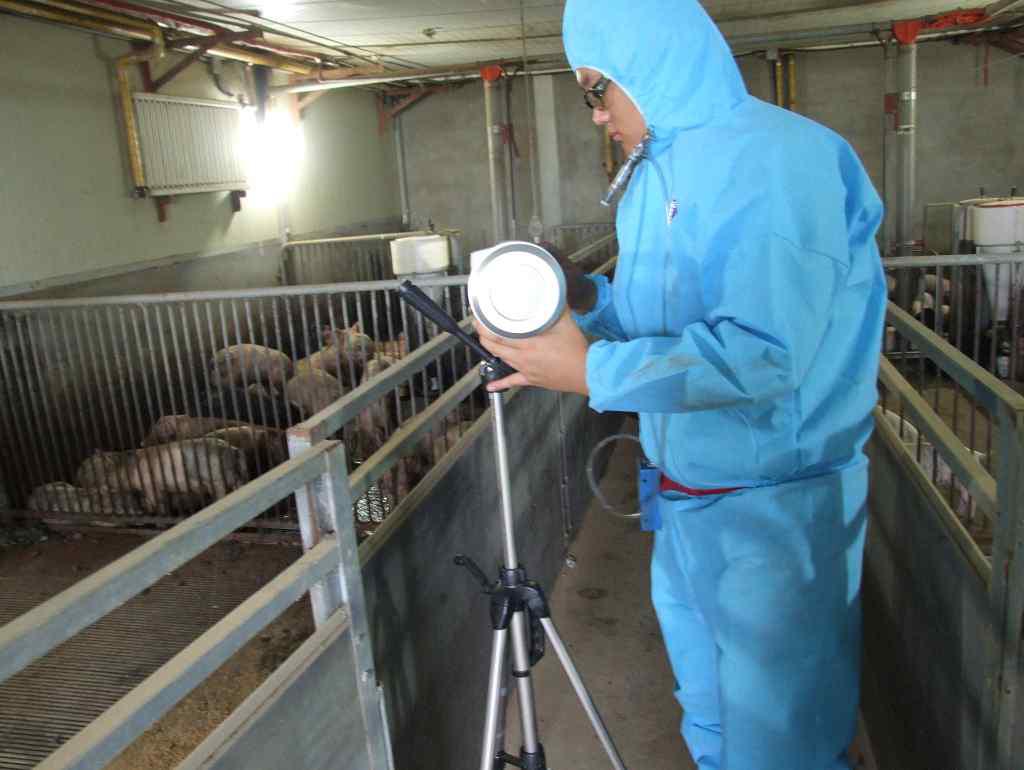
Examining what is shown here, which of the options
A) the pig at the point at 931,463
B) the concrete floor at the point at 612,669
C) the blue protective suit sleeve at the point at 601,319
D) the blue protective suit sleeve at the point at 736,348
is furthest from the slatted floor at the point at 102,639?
the pig at the point at 931,463

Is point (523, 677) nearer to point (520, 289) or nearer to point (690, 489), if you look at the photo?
point (690, 489)

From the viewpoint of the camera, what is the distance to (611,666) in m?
2.95

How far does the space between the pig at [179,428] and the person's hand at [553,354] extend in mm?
2997

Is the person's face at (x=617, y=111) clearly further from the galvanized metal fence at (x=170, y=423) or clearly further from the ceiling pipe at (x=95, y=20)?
the ceiling pipe at (x=95, y=20)

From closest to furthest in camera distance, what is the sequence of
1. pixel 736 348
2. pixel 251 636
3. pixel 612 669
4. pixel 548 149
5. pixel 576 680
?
pixel 251 636 → pixel 736 348 → pixel 576 680 → pixel 612 669 → pixel 548 149

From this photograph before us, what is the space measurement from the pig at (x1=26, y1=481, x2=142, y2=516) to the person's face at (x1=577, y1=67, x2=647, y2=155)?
327 centimetres

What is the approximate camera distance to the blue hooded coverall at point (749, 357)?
1188 millimetres

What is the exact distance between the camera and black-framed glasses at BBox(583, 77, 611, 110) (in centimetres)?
142

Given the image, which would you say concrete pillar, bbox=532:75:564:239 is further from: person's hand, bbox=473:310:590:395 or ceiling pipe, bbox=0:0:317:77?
person's hand, bbox=473:310:590:395

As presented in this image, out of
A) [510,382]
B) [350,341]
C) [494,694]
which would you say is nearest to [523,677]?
[494,694]

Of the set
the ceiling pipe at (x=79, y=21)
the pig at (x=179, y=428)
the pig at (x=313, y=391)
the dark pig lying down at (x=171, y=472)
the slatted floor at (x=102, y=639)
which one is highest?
the ceiling pipe at (x=79, y=21)

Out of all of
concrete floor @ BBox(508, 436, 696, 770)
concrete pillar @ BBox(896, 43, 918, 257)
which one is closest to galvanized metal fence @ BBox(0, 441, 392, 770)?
concrete floor @ BBox(508, 436, 696, 770)

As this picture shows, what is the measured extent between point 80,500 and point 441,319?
3.29 m

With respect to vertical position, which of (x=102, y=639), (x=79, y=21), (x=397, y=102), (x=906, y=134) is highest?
(x=397, y=102)
